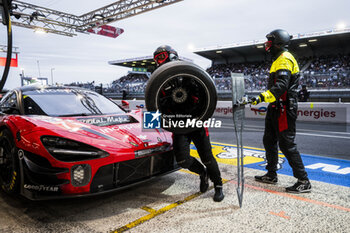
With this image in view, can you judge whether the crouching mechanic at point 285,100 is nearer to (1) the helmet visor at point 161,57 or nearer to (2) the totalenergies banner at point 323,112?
(1) the helmet visor at point 161,57

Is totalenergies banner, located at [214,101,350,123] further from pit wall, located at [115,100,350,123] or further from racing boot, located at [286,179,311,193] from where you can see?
racing boot, located at [286,179,311,193]

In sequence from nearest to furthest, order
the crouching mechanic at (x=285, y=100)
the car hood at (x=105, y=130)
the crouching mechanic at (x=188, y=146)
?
the car hood at (x=105, y=130)
the crouching mechanic at (x=188, y=146)
the crouching mechanic at (x=285, y=100)

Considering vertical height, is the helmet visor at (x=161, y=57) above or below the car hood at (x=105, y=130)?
above

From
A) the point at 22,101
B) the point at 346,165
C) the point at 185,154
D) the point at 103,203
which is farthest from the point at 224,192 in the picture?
the point at 22,101

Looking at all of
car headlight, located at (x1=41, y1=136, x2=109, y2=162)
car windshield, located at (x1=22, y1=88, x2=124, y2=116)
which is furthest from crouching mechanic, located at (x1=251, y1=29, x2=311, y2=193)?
car windshield, located at (x1=22, y1=88, x2=124, y2=116)

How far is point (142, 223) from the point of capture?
213 cm

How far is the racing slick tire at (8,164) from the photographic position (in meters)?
2.40

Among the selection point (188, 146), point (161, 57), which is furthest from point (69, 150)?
point (161, 57)

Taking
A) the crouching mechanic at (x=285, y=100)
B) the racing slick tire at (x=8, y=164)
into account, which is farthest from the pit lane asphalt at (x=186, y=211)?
the crouching mechanic at (x=285, y=100)

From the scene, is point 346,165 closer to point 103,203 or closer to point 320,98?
point 103,203

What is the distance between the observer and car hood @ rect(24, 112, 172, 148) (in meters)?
2.31

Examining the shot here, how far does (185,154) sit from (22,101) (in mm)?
2108

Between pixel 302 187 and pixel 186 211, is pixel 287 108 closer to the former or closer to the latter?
pixel 302 187

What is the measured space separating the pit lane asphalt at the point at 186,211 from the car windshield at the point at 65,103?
1013 millimetres
